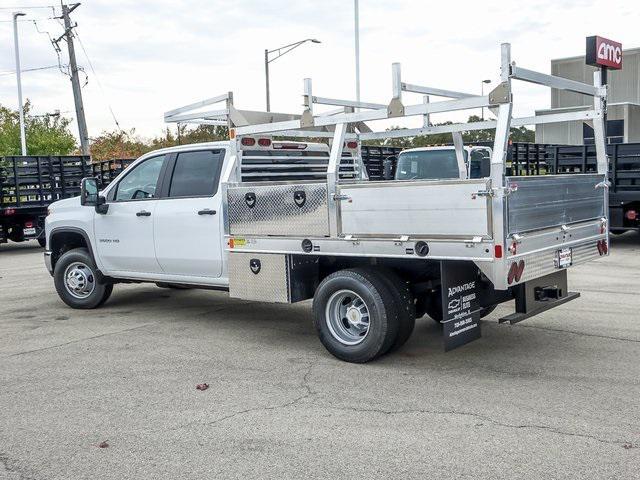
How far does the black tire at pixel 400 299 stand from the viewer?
5.99 metres

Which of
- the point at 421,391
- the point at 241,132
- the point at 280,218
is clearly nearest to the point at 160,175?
the point at 241,132

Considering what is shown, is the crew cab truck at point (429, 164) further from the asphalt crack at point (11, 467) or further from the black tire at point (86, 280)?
the asphalt crack at point (11, 467)

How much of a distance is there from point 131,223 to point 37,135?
38.0 m

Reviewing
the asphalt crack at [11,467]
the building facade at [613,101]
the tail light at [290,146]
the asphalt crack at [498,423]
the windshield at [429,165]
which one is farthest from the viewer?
the building facade at [613,101]

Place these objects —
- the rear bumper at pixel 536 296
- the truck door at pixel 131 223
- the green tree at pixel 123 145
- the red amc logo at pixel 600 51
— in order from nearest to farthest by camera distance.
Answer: the rear bumper at pixel 536 296
the truck door at pixel 131 223
the red amc logo at pixel 600 51
the green tree at pixel 123 145

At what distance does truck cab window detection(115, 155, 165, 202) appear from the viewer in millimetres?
8195

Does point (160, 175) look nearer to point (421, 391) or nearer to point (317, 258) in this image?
point (317, 258)

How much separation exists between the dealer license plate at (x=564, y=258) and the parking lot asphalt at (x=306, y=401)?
0.81m

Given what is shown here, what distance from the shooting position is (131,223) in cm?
827

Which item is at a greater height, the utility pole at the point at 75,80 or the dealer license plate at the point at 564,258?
the utility pole at the point at 75,80

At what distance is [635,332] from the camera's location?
23.4 ft

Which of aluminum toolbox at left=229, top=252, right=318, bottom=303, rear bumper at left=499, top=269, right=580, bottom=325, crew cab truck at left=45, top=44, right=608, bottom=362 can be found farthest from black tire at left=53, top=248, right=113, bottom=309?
rear bumper at left=499, top=269, right=580, bottom=325

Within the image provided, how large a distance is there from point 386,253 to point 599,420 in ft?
6.64

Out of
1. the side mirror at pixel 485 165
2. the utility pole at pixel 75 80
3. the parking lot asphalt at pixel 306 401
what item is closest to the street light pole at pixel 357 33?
the utility pole at pixel 75 80
